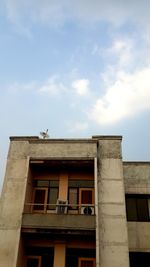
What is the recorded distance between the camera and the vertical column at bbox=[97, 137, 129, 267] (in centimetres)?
1233

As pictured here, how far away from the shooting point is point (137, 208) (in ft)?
50.1

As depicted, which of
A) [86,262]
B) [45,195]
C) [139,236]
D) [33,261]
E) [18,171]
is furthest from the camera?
[45,195]

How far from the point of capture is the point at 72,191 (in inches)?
590

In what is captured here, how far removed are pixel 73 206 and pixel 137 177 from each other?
4.48 metres

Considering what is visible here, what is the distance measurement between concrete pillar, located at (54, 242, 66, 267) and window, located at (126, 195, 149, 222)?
4.14m

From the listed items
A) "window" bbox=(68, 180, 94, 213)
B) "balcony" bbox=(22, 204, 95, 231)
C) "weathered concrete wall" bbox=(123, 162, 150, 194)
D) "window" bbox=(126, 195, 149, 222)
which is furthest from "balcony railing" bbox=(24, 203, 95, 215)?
"weathered concrete wall" bbox=(123, 162, 150, 194)

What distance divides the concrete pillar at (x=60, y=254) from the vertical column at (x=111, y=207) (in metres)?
2.18

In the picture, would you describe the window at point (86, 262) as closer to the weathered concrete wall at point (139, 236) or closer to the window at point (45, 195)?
the weathered concrete wall at point (139, 236)

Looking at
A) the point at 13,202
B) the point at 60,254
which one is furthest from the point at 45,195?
the point at 60,254

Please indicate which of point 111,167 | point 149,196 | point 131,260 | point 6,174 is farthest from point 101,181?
point 6,174

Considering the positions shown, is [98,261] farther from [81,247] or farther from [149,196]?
[149,196]

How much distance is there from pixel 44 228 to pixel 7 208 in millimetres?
2352

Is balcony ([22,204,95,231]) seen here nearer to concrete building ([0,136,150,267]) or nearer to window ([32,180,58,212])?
concrete building ([0,136,150,267])

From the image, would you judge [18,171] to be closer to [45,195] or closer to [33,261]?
[45,195]
